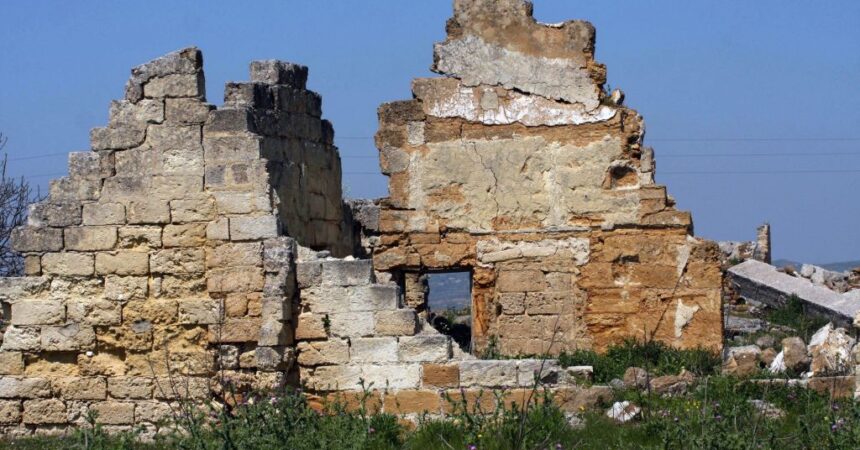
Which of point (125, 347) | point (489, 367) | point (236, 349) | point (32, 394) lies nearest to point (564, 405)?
point (489, 367)

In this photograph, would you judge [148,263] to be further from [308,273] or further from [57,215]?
[308,273]

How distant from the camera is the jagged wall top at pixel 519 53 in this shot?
48.8ft

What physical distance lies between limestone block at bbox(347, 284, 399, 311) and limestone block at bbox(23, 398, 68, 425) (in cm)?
268

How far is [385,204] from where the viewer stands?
14977 millimetres

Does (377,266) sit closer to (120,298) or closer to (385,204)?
(385,204)

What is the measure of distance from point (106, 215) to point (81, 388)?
1.45 metres

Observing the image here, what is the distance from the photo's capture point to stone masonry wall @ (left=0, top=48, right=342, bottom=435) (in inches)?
444

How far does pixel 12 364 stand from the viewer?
37.8 feet

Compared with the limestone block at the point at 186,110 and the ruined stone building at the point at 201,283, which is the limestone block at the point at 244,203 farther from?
the limestone block at the point at 186,110

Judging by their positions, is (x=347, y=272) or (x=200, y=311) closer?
(x=347, y=272)

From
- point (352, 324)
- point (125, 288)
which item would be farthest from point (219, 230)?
point (352, 324)

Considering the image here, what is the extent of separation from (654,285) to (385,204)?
301 cm

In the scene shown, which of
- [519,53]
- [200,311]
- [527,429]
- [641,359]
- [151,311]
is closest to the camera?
[527,429]

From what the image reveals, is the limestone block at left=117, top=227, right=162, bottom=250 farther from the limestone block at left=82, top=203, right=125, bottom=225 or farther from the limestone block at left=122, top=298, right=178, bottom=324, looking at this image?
the limestone block at left=122, top=298, right=178, bottom=324
